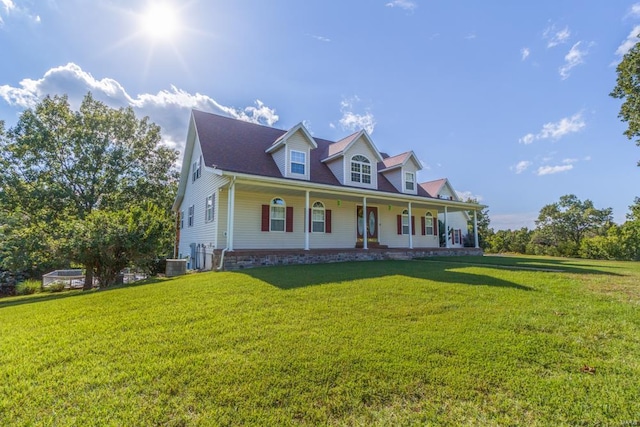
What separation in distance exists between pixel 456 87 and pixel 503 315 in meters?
11.4

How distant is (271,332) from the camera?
4.07m

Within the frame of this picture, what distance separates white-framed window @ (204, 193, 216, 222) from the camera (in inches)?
494

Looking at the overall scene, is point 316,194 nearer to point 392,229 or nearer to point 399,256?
point 399,256

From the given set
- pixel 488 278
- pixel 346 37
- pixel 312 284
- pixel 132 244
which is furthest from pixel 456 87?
pixel 132 244

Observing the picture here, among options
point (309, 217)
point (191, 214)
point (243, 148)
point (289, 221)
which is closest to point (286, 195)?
point (289, 221)

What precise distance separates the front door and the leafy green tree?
21.1 metres

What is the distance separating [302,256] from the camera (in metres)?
11.7

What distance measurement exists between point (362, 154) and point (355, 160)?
567 mm

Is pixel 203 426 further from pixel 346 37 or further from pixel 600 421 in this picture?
pixel 346 37

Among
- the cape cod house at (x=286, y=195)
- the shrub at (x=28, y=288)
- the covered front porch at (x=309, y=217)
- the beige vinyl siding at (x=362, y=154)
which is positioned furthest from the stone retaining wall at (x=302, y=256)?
the shrub at (x=28, y=288)

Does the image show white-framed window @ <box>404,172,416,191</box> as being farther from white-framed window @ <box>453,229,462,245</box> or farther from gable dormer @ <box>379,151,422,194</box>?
white-framed window @ <box>453,229,462,245</box>

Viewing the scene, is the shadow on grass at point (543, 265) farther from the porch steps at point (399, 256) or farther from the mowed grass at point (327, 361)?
the mowed grass at point (327, 361)

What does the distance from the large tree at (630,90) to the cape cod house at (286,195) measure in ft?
30.6

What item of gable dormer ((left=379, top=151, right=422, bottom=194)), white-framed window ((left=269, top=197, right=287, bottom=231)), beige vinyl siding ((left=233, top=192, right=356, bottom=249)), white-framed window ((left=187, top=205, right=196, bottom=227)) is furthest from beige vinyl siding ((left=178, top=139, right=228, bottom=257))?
gable dormer ((left=379, top=151, right=422, bottom=194))
